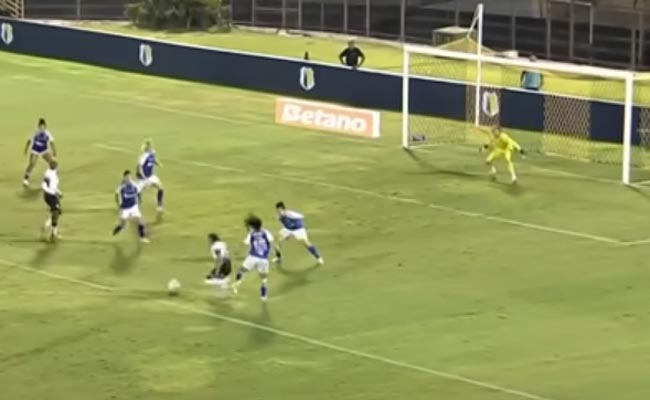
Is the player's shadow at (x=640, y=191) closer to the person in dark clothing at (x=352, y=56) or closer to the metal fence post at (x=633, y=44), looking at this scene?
the person in dark clothing at (x=352, y=56)

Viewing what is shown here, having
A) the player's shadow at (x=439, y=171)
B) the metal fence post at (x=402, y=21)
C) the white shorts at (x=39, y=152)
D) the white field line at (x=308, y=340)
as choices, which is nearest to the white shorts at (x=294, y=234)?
the white field line at (x=308, y=340)

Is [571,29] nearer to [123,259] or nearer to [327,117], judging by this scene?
[327,117]

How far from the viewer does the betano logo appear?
47.7 m

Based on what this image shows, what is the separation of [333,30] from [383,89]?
16.9 m

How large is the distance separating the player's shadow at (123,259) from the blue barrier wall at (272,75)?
16351 millimetres

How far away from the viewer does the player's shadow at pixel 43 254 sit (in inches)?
→ 1300

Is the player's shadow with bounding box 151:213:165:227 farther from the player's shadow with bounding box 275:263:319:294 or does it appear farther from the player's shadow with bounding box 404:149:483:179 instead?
the player's shadow with bounding box 404:149:483:179

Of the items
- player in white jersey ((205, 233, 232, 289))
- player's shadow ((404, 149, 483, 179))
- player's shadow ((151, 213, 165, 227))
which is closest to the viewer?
player in white jersey ((205, 233, 232, 289))

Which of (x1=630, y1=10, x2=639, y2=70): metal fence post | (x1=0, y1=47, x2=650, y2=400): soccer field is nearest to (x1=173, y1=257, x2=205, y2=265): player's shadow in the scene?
(x1=0, y1=47, x2=650, y2=400): soccer field

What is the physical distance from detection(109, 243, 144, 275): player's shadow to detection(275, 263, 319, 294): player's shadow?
110 inches

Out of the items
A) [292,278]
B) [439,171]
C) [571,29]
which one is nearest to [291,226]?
[292,278]

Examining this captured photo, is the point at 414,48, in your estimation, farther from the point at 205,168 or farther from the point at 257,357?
the point at 257,357

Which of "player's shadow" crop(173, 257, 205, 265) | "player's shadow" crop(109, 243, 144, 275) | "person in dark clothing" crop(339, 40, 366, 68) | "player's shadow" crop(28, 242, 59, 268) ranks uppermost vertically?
"person in dark clothing" crop(339, 40, 366, 68)

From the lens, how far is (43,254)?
33812 millimetres
